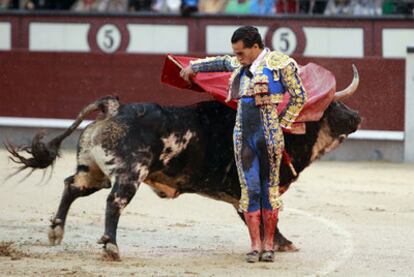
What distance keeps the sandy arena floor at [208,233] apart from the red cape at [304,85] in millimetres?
718

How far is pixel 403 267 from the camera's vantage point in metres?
5.58

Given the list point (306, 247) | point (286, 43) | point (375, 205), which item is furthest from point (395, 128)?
point (306, 247)

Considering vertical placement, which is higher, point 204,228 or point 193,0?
point 193,0

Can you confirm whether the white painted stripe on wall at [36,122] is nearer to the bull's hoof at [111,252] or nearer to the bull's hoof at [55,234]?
the bull's hoof at [55,234]

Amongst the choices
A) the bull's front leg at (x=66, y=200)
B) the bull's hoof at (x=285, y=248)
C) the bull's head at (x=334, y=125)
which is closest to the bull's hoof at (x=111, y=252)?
the bull's front leg at (x=66, y=200)

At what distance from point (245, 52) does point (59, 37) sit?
7.73 m

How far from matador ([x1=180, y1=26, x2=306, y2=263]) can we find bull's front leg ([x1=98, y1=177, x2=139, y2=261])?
55cm

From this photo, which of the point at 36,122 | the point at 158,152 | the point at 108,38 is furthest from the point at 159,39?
the point at 158,152

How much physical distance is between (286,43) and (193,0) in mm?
1089

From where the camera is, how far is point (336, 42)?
39.8 ft

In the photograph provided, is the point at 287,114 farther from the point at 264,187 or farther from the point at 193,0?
the point at 193,0

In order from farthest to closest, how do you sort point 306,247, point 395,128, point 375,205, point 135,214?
point 395,128, point 375,205, point 135,214, point 306,247

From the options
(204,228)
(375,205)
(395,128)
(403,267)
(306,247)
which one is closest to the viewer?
(403,267)

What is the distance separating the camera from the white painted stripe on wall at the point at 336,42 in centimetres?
1209
